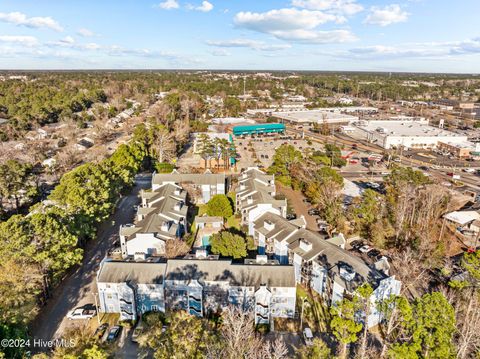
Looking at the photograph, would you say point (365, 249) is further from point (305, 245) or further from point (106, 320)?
point (106, 320)

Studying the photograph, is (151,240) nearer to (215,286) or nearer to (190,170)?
(215,286)

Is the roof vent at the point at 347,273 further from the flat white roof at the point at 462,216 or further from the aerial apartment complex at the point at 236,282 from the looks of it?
the flat white roof at the point at 462,216

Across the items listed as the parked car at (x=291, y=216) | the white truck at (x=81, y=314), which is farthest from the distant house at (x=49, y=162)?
the parked car at (x=291, y=216)

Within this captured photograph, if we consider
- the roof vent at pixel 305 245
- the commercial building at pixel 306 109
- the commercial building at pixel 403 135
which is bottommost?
the roof vent at pixel 305 245

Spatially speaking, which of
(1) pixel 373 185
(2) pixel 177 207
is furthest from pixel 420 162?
(2) pixel 177 207

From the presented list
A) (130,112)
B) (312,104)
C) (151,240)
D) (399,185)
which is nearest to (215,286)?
(151,240)
